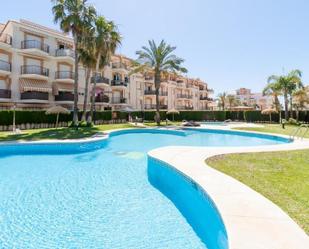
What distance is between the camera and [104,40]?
25500 millimetres

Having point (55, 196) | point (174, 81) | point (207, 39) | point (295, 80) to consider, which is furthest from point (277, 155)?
point (174, 81)

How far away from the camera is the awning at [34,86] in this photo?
30422 mm

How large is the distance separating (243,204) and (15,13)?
115 ft

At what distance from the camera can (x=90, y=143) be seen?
1681 cm

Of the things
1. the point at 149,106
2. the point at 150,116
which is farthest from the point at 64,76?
the point at 149,106

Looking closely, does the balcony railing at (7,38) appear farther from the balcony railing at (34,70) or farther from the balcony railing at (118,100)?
the balcony railing at (118,100)

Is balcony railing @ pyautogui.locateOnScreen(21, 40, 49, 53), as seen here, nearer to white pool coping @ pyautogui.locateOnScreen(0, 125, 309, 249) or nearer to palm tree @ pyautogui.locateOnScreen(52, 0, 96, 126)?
palm tree @ pyautogui.locateOnScreen(52, 0, 96, 126)

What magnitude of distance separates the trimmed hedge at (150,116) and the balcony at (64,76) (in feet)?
22.1

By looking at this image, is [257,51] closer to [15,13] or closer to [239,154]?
[239,154]

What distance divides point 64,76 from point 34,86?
4835 mm

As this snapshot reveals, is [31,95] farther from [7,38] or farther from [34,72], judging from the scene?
[7,38]

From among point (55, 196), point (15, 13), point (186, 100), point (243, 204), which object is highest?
point (15, 13)

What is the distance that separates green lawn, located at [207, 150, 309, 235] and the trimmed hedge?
838 inches

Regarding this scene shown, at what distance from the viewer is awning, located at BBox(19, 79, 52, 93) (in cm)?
3042
